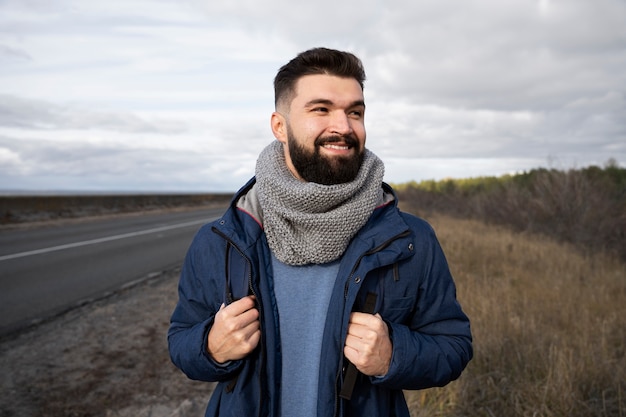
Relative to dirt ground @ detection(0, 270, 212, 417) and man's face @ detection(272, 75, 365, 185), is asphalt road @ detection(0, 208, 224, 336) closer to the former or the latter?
dirt ground @ detection(0, 270, 212, 417)

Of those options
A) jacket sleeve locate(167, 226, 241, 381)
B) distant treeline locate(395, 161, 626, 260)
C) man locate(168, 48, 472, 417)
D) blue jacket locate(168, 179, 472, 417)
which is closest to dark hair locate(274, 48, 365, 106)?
man locate(168, 48, 472, 417)

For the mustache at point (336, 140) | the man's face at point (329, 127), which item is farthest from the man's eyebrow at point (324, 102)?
the mustache at point (336, 140)

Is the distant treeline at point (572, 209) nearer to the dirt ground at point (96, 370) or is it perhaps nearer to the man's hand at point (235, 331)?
the dirt ground at point (96, 370)

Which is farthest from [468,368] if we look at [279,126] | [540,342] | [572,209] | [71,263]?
[572,209]

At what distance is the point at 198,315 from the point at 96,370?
2.84 meters

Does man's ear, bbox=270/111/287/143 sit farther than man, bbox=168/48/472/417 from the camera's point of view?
Yes

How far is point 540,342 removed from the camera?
14.3 feet

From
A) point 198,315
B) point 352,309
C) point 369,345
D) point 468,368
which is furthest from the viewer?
point 468,368

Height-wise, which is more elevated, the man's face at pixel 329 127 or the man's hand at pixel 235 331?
the man's face at pixel 329 127

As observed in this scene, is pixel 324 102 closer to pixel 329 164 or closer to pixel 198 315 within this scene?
pixel 329 164

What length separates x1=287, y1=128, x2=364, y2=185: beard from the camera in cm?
179

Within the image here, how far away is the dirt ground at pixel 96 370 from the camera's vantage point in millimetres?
3611

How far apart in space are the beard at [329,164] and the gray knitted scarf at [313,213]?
0.04 m

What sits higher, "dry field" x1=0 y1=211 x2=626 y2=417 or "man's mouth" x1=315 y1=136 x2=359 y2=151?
"man's mouth" x1=315 y1=136 x2=359 y2=151
